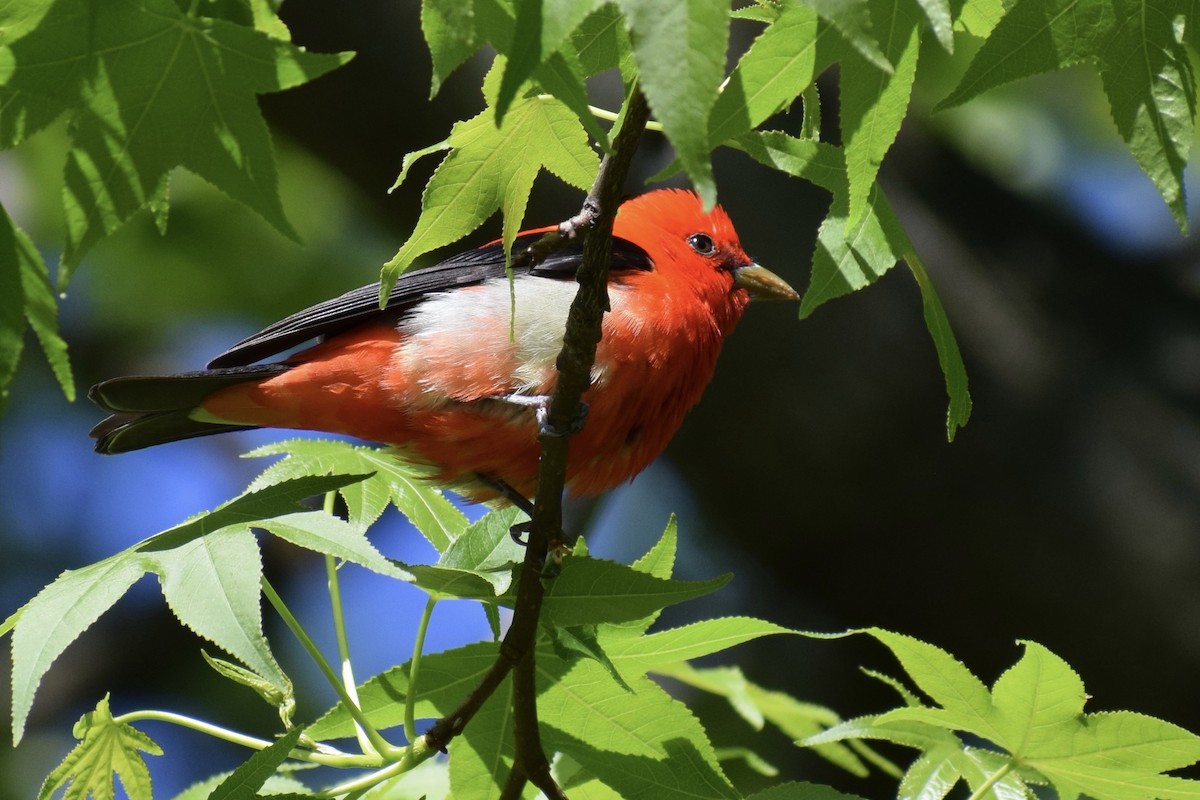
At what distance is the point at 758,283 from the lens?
12.3ft

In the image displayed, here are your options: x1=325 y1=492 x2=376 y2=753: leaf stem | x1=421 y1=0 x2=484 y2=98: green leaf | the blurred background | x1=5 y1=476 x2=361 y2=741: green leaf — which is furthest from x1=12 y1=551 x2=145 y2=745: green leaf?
the blurred background

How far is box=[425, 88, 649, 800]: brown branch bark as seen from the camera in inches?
76.2

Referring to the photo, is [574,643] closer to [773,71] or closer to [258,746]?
[258,746]

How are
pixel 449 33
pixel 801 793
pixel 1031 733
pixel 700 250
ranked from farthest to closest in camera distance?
pixel 700 250 → pixel 1031 733 → pixel 801 793 → pixel 449 33

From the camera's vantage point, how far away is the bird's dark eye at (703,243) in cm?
371

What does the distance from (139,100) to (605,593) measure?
3.20 feet

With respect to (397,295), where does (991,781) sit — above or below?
below

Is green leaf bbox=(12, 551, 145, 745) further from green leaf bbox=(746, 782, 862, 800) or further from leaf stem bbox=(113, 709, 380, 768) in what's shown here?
green leaf bbox=(746, 782, 862, 800)

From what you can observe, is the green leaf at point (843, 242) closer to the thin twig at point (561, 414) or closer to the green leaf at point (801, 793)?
the thin twig at point (561, 414)

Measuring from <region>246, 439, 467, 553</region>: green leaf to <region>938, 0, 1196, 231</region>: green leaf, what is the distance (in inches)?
54.8

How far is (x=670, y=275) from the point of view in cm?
345

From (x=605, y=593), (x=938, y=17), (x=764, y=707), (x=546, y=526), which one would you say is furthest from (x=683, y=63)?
(x=764, y=707)

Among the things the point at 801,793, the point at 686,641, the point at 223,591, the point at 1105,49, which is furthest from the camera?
the point at 686,641

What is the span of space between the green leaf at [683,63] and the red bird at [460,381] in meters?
1.81
